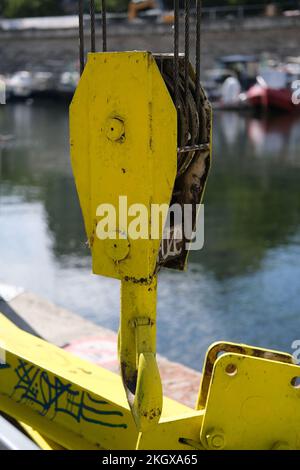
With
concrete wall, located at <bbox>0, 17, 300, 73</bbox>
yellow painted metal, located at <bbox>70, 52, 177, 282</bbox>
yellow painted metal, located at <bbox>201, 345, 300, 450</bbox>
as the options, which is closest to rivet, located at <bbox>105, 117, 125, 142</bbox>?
yellow painted metal, located at <bbox>70, 52, 177, 282</bbox>

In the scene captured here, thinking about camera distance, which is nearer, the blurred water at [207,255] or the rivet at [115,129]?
the rivet at [115,129]

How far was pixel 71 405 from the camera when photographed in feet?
10.4

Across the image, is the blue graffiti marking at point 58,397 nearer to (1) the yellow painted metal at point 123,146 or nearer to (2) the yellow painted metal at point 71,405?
(2) the yellow painted metal at point 71,405

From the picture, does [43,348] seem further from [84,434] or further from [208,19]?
[208,19]

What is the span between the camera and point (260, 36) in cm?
3631

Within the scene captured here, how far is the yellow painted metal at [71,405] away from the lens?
3090mm

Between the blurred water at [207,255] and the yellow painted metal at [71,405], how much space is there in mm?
3250

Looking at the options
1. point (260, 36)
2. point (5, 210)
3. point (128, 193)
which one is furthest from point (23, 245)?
point (260, 36)

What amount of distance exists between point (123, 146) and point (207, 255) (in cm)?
712

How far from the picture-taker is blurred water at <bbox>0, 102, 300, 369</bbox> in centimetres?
735

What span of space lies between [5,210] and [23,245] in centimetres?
229

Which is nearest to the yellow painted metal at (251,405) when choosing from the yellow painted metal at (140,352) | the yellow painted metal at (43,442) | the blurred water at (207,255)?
the yellow painted metal at (140,352)

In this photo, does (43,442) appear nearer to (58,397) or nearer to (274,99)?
(58,397)

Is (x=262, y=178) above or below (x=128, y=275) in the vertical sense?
below
